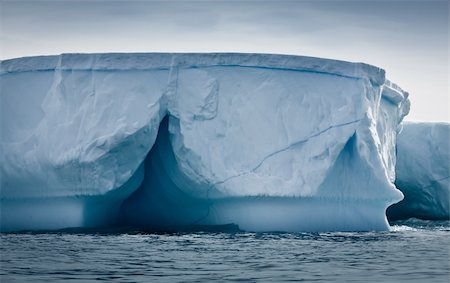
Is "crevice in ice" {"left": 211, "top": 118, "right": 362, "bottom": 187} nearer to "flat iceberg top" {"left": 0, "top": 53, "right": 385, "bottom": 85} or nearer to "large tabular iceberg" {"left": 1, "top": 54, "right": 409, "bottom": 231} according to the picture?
"large tabular iceberg" {"left": 1, "top": 54, "right": 409, "bottom": 231}

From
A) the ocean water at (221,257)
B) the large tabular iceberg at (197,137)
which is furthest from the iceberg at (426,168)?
the ocean water at (221,257)

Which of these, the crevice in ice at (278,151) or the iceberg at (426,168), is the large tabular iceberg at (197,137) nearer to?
the crevice in ice at (278,151)

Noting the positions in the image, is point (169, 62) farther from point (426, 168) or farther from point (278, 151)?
point (426, 168)

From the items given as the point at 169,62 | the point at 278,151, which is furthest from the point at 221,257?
the point at 169,62

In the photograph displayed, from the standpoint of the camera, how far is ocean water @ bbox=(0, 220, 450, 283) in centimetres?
856

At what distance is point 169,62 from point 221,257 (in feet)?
17.0

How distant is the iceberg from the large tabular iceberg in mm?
6018

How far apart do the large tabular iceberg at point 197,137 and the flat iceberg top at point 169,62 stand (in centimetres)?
2

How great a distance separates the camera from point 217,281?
8.17m

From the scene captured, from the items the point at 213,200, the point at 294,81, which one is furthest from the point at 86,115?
the point at 294,81

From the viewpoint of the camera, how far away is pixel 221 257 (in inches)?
402

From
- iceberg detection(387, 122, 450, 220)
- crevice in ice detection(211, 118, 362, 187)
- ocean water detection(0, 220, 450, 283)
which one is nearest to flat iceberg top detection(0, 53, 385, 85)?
crevice in ice detection(211, 118, 362, 187)

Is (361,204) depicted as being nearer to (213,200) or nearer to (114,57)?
(213,200)

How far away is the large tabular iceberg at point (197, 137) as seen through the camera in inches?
559
